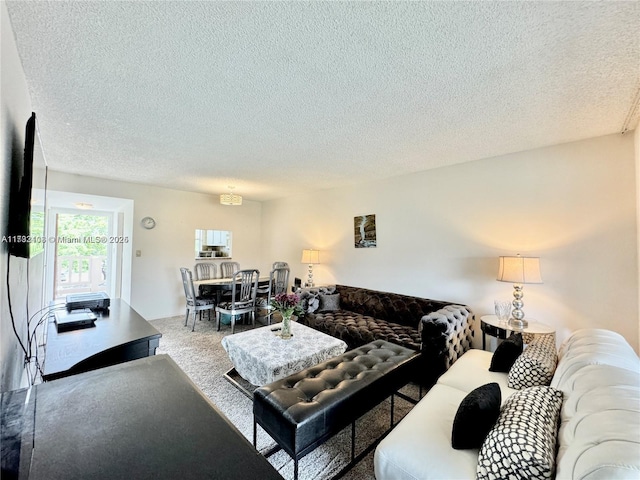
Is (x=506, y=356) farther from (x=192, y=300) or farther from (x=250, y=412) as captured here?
(x=192, y=300)

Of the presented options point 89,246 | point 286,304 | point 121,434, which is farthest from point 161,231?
point 121,434

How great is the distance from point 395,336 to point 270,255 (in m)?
3.88

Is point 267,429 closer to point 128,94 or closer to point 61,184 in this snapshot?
point 128,94

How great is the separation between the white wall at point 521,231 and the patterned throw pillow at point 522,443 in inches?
76.2

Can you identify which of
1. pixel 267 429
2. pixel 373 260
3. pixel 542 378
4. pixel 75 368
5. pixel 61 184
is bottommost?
pixel 267 429

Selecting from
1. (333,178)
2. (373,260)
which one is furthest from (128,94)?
(373,260)

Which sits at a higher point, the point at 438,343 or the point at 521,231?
the point at 521,231

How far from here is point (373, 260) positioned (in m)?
4.20

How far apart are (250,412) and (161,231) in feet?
12.9

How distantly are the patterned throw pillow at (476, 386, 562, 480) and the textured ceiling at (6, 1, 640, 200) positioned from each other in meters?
1.75

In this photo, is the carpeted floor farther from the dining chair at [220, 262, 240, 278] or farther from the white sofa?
the dining chair at [220, 262, 240, 278]

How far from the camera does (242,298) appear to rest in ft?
14.1

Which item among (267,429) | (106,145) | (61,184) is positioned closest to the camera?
(267,429)

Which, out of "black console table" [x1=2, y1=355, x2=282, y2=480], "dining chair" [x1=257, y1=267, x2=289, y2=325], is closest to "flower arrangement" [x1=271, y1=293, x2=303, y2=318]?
"black console table" [x1=2, y1=355, x2=282, y2=480]
